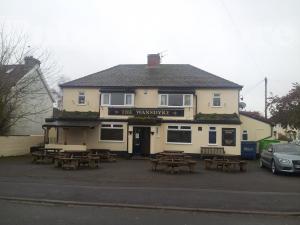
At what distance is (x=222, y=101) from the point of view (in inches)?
1206

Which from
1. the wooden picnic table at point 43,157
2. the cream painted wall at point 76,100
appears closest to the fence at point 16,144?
the cream painted wall at point 76,100

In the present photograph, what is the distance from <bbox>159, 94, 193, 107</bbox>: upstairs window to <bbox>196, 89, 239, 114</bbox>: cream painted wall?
3.68ft

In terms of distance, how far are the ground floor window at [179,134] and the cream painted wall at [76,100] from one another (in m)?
6.25

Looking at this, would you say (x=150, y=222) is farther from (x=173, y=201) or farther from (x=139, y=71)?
(x=139, y=71)

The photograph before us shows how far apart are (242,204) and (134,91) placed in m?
20.7

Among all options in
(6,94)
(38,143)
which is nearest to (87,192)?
(6,94)

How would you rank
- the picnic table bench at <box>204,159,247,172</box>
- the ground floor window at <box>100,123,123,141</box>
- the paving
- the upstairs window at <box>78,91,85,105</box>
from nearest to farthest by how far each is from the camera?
the paving
the picnic table bench at <box>204,159,247,172</box>
the ground floor window at <box>100,123,123,141</box>
the upstairs window at <box>78,91,85,105</box>

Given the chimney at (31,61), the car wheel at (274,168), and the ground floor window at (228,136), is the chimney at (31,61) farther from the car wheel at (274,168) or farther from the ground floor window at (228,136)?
the car wheel at (274,168)

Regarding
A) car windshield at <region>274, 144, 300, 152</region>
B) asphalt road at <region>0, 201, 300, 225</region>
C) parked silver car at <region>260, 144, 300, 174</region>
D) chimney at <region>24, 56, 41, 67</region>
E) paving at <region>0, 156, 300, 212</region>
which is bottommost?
asphalt road at <region>0, 201, 300, 225</region>

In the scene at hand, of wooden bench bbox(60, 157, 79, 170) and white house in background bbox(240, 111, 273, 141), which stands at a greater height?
white house in background bbox(240, 111, 273, 141)

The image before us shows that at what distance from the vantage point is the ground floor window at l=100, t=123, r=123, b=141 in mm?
30719

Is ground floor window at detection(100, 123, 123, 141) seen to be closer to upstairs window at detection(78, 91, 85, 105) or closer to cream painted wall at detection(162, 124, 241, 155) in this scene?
upstairs window at detection(78, 91, 85, 105)

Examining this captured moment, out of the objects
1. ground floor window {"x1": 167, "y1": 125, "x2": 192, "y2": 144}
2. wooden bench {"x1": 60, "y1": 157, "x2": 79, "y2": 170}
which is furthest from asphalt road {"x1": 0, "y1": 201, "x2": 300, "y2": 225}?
ground floor window {"x1": 167, "y1": 125, "x2": 192, "y2": 144}

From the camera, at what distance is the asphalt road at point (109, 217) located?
8539 mm
